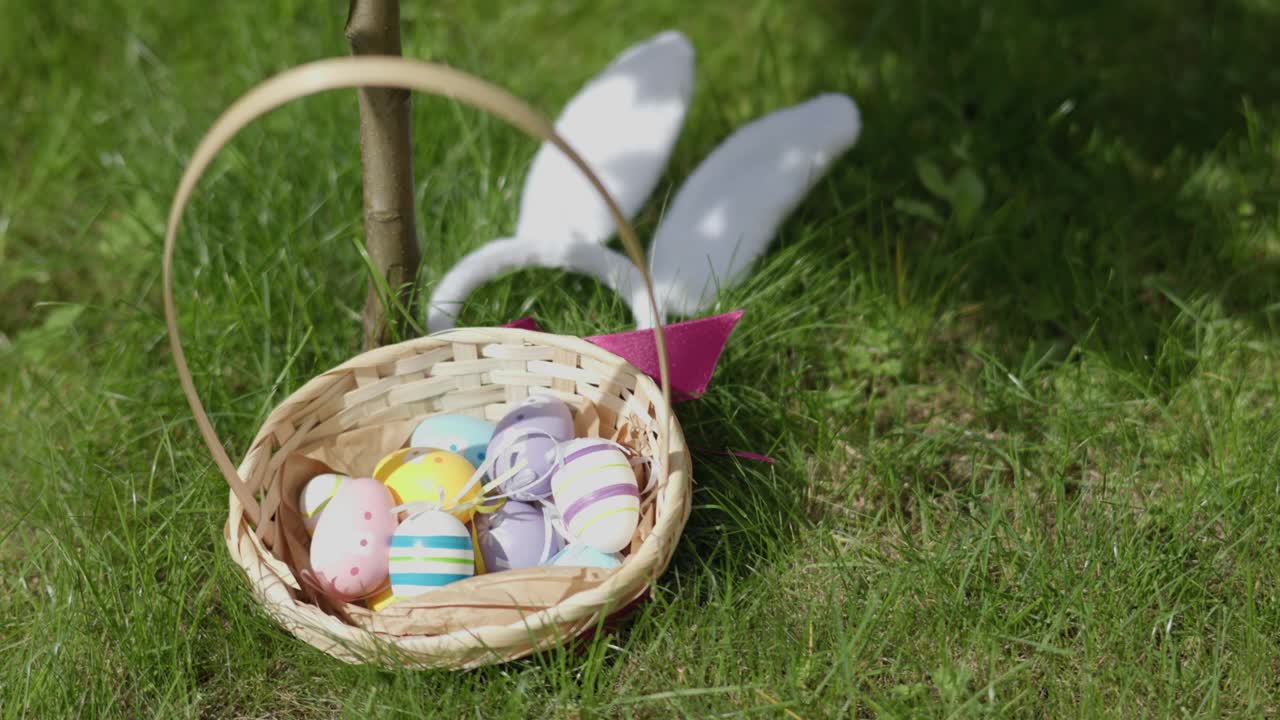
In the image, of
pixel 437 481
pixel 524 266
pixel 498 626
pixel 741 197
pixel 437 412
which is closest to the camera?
pixel 498 626

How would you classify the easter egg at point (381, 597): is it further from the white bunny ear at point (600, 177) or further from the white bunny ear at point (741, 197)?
the white bunny ear at point (741, 197)

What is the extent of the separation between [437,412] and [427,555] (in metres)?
0.33

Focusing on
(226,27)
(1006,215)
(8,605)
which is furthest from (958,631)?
(226,27)

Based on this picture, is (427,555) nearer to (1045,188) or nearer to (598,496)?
(598,496)

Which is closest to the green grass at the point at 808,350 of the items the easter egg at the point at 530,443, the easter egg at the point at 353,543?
the easter egg at the point at 353,543

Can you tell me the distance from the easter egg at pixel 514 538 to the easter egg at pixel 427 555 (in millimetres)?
94

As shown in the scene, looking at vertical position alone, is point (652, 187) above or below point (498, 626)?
above

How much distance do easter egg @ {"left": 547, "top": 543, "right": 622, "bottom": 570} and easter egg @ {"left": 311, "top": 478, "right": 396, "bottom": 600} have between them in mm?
241

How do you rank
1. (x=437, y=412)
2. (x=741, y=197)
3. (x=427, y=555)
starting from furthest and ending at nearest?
(x=741, y=197) → (x=437, y=412) → (x=427, y=555)

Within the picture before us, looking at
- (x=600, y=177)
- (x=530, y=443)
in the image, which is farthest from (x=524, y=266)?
(x=530, y=443)

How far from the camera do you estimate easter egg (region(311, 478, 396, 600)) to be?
58.4 inches

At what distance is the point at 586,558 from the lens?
4.94ft

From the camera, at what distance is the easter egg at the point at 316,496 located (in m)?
1.58

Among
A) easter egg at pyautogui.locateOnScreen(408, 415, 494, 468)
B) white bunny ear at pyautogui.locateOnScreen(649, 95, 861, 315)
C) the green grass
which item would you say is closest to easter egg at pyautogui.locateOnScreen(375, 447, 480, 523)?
easter egg at pyautogui.locateOnScreen(408, 415, 494, 468)
